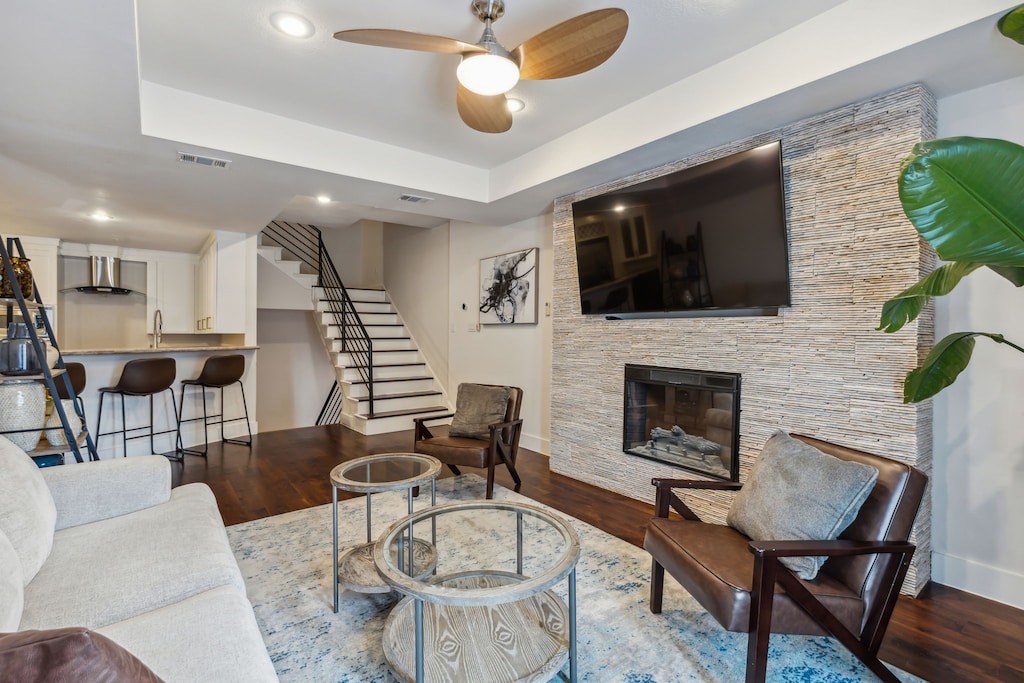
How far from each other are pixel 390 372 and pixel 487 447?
129 inches

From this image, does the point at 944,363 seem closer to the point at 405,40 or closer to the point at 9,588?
the point at 405,40

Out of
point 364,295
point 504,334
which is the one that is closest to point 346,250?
point 364,295

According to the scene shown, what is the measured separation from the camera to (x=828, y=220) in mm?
2471

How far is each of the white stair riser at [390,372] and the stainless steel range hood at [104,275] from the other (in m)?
2.92

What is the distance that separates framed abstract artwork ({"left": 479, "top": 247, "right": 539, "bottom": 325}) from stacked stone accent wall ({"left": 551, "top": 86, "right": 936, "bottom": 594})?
171 centimetres

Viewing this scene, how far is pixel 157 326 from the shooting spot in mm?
5828

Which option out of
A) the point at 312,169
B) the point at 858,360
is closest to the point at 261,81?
the point at 312,169

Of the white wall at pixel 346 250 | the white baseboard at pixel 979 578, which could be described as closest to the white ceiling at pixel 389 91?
the white baseboard at pixel 979 578

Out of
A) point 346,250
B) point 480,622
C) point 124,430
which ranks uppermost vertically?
point 346,250

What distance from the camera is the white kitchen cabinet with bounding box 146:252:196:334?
6.02 m

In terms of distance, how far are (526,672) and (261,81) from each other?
3078 millimetres

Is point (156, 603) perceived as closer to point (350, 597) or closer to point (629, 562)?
point (350, 597)

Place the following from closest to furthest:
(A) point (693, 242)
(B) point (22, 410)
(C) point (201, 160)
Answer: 1. (B) point (22, 410)
2. (A) point (693, 242)
3. (C) point (201, 160)

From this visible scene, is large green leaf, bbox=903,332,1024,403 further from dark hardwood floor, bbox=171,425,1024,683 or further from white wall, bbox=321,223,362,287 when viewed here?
white wall, bbox=321,223,362,287
